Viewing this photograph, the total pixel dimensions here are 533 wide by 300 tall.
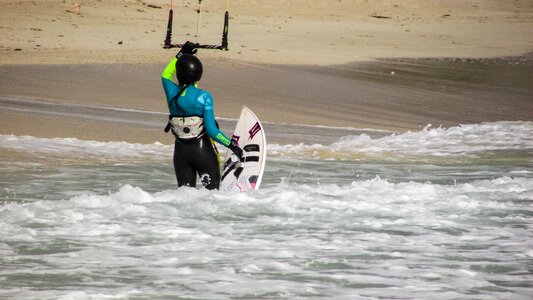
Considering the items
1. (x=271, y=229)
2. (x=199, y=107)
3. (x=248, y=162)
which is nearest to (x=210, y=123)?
(x=199, y=107)

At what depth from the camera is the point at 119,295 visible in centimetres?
671

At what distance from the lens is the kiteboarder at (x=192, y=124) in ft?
30.0

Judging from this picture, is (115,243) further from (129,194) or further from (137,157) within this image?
(137,157)

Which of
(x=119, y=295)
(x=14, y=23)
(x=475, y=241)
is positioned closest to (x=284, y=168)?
(x=475, y=241)

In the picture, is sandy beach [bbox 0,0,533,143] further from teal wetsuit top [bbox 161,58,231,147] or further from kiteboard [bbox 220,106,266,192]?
teal wetsuit top [bbox 161,58,231,147]

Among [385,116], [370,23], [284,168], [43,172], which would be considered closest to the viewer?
[43,172]

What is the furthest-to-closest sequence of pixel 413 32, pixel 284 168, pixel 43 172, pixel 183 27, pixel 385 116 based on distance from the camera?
pixel 413 32, pixel 183 27, pixel 385 116, pixel 284 168, pixel 43 172

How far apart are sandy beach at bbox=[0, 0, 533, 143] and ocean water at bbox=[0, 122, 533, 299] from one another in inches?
129

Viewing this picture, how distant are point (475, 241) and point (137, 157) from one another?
5868 millimetres

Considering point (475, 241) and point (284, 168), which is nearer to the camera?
point (475, 241)

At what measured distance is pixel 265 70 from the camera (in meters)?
23.6

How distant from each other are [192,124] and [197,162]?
38 centimetres

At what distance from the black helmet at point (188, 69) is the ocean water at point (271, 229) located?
112 centimetres

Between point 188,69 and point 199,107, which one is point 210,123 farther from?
point 188,69
